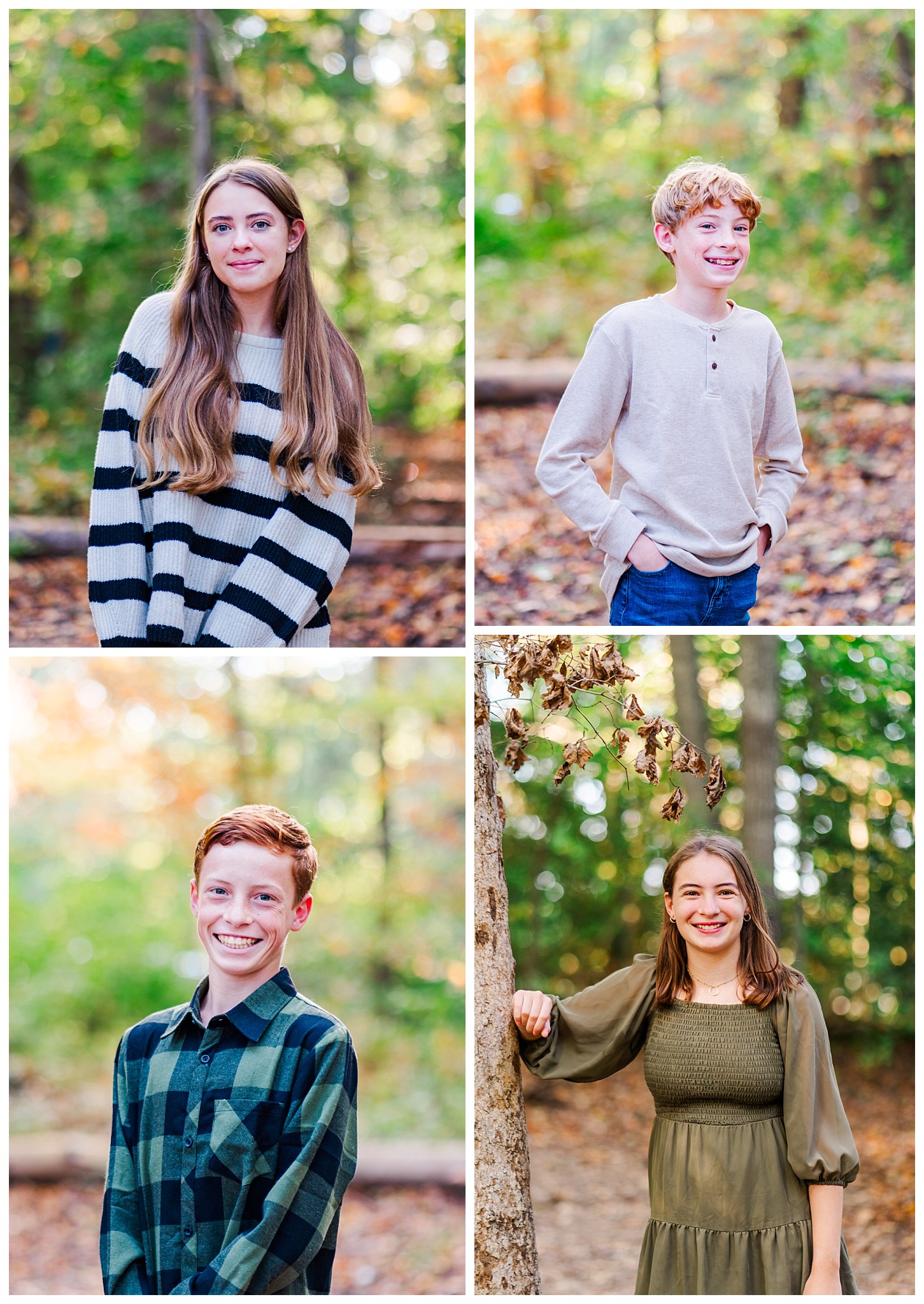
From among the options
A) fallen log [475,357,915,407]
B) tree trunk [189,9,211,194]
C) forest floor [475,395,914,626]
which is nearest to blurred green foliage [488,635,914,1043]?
forest floor [475,395,914,626]

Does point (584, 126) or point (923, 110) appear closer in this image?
point (923, 110)

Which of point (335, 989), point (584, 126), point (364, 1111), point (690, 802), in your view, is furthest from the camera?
point (584, 126)

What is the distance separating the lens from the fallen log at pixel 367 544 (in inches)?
236

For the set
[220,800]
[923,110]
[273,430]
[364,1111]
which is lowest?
[364,1111]

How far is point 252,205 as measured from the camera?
2730 mm

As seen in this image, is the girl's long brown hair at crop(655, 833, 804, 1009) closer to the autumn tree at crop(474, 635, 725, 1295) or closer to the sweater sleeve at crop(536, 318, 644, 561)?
the autumn tree at crop(474, 635, 725, 1295)

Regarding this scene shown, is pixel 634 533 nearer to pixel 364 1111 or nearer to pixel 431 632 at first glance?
pixel 431 632

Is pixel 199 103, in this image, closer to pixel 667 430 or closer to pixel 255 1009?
pixel 667 430

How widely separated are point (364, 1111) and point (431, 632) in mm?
4002

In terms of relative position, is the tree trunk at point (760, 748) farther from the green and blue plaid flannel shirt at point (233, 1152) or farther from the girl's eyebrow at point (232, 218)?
the girl's eyebrow at point (232, 218)

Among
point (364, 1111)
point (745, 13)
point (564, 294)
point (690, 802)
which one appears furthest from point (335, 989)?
point (745, 13)

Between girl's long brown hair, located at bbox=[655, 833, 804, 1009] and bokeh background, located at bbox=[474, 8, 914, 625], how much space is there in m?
2.62

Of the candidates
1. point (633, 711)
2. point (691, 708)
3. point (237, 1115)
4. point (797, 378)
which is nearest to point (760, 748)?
point (691, 708)

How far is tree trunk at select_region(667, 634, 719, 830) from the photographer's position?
5.91 m
